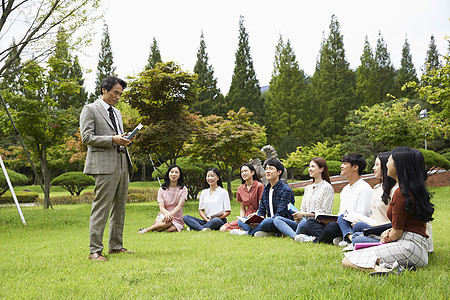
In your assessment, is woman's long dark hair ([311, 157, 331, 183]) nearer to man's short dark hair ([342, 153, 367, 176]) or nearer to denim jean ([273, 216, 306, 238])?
man's short dark hair ([342, 153, 367, 176])

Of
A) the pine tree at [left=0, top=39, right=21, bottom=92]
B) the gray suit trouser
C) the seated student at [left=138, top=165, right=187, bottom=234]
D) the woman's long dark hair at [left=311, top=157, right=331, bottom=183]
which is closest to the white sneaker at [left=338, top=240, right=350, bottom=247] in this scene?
the woman's long dark hair at [left=311, top=157, right=331, bottom=183]

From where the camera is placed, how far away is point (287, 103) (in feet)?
97.0

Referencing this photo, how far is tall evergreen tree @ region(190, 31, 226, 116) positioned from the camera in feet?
97.7

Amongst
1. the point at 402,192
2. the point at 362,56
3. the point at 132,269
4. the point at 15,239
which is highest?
the point at 362,56

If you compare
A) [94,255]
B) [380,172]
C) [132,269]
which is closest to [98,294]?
[132,269]

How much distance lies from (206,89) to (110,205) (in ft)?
88.6

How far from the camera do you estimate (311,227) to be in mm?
4316

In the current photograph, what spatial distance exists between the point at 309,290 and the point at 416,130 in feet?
39.9

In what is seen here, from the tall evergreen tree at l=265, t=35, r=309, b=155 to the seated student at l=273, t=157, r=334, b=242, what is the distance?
79.3 feet

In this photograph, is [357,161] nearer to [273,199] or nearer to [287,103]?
[273,199]

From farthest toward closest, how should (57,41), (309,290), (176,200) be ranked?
(57,41) < (176,200) < (309,290)

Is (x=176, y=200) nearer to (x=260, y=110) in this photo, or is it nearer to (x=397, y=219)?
(x=397, y=219)

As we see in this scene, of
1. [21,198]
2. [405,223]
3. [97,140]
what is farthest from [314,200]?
[21,198]

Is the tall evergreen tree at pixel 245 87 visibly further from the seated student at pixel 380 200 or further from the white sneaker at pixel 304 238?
the seated student at pixel 380 200
